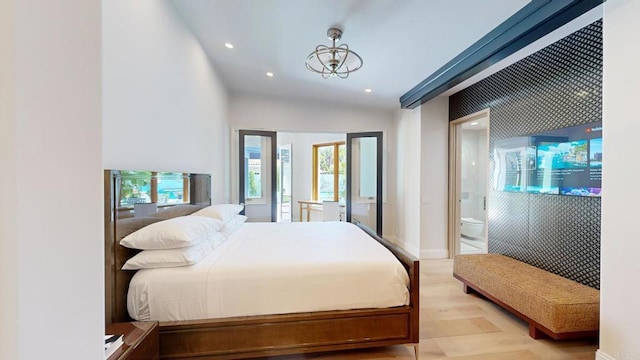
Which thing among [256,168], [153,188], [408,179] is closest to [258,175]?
[256,168]

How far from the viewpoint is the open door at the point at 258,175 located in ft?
15.5

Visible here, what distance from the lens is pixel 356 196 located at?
5.23 m

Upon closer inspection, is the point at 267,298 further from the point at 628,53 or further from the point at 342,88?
the point at 342,88

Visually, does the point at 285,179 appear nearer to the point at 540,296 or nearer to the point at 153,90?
the point at 153,90

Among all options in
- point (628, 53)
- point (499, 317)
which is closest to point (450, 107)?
point (628, 53)

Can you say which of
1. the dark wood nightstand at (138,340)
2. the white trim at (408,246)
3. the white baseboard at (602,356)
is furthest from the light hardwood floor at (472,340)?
the white trim at (408,246)

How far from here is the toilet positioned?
5.55m

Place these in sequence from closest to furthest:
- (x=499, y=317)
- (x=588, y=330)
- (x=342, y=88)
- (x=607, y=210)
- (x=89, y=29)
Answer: (x=89, y=29), (x=607, y=210), (x=588, y=330), (x=499, y=317), (x=342, y=88)

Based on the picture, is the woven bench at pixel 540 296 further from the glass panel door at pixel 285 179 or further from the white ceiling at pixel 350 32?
the glass panel door at pixel 285 179

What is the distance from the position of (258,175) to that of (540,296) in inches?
160

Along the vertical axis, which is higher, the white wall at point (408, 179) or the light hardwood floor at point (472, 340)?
the white wall at point (408, 179)

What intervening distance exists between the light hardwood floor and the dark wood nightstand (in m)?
0.85

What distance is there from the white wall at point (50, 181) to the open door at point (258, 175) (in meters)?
4.11

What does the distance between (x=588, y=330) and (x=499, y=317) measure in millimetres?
653
